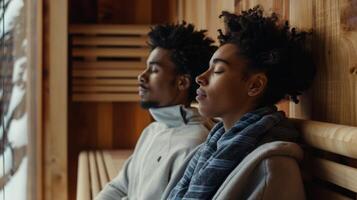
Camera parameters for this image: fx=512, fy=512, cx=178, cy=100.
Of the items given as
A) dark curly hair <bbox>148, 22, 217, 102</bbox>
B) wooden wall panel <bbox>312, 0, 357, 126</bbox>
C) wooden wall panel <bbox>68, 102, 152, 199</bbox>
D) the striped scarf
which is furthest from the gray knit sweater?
wooden wall panel <bbox>68, 102, 152, 199</bbox>

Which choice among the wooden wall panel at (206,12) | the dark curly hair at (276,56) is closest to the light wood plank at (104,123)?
the wooden wall panel at (206,12)

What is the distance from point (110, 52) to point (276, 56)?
210 centimetres

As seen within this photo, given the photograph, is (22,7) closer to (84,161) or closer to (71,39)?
(71,39)

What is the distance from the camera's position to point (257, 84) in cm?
103

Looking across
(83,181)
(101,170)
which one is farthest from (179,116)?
(101,170)

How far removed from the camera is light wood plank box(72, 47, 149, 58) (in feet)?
9.78

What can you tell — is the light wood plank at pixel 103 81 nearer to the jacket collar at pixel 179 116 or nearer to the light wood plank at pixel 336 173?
the jacket collar at pixel 179 116

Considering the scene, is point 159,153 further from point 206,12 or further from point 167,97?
point 206,12

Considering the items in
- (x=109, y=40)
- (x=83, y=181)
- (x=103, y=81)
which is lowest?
(x=83, y=181)

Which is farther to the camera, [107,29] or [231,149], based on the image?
[107,29]

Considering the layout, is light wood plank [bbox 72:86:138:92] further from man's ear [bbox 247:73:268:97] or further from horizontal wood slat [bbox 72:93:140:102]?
man's ear [bbox 247:73:268:97]

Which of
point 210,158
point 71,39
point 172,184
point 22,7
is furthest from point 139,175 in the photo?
point 71,39

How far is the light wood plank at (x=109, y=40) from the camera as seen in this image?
9.76ft

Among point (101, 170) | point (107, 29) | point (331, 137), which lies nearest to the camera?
point (331, 137)
